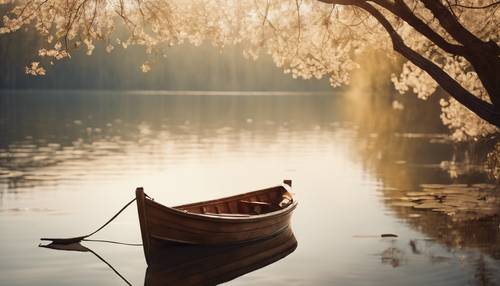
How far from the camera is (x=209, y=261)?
2064cm

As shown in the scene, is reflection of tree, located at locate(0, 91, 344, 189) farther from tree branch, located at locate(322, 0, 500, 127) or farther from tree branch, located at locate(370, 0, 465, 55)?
tree branch, located at locate(370, 0, 465, 55)

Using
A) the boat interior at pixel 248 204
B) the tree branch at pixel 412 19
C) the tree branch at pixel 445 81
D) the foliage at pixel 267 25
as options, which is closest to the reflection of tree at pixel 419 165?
the boat interior at pixel 248 204

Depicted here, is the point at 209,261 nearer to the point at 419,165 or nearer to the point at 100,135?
the point at 419,165

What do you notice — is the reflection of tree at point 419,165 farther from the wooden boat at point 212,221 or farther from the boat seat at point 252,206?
the boat seat at point 252,206

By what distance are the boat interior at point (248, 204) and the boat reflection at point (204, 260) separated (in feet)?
4.76

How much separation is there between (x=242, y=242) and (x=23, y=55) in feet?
575

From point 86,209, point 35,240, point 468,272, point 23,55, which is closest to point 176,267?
point 35,240

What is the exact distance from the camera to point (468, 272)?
1953 centimetres

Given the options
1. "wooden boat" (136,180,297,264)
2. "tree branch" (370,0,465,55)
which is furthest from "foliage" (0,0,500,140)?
"wooden boat" (136,180,297,264)

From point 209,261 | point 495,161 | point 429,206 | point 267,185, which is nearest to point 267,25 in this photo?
point 209,261

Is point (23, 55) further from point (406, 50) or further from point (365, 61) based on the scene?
point (406, 50)

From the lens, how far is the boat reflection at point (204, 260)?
63.1 ft

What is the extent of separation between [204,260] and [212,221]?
112 centimetres

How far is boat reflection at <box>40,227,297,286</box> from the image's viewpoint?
63.1ft
